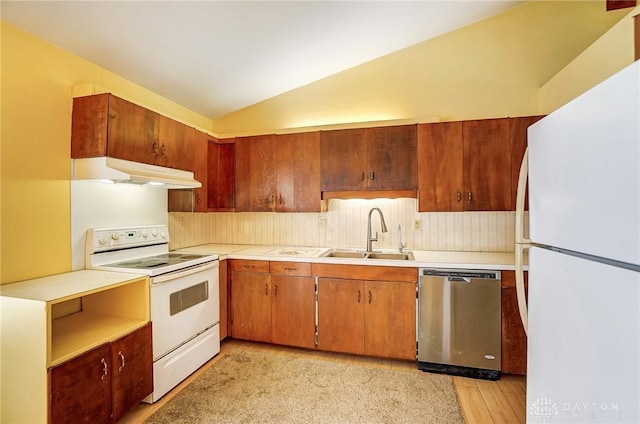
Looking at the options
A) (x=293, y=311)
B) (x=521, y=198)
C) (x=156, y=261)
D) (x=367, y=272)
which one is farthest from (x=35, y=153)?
(x=521, y=198)

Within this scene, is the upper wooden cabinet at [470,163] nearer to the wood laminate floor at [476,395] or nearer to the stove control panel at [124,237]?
the wood laminate floor at [476,395]

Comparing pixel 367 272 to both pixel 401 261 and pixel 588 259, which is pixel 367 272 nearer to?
pixel 401 261

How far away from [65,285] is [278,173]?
1.94 m

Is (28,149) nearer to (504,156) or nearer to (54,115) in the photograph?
(54,115)

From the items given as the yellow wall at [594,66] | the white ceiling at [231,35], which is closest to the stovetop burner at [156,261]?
the white ceiling at [231,35]

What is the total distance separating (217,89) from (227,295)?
2061 mm

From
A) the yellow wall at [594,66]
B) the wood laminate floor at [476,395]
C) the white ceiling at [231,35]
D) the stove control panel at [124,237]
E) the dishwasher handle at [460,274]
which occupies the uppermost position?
the white ceiling at [231,35]

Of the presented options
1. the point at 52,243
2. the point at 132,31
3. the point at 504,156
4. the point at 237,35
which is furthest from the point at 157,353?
the point at 504,156

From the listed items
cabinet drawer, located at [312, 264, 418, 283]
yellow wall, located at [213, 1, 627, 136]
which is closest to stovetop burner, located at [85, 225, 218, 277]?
cabinet drawer, located at [312, 264, 418, 283]

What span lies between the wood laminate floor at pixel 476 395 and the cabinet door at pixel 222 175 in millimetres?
1510

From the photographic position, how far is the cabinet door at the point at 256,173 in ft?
10.4

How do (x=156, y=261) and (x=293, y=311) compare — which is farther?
(x=293, y=311)

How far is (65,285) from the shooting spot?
174cm

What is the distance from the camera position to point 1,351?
1.56 meters
